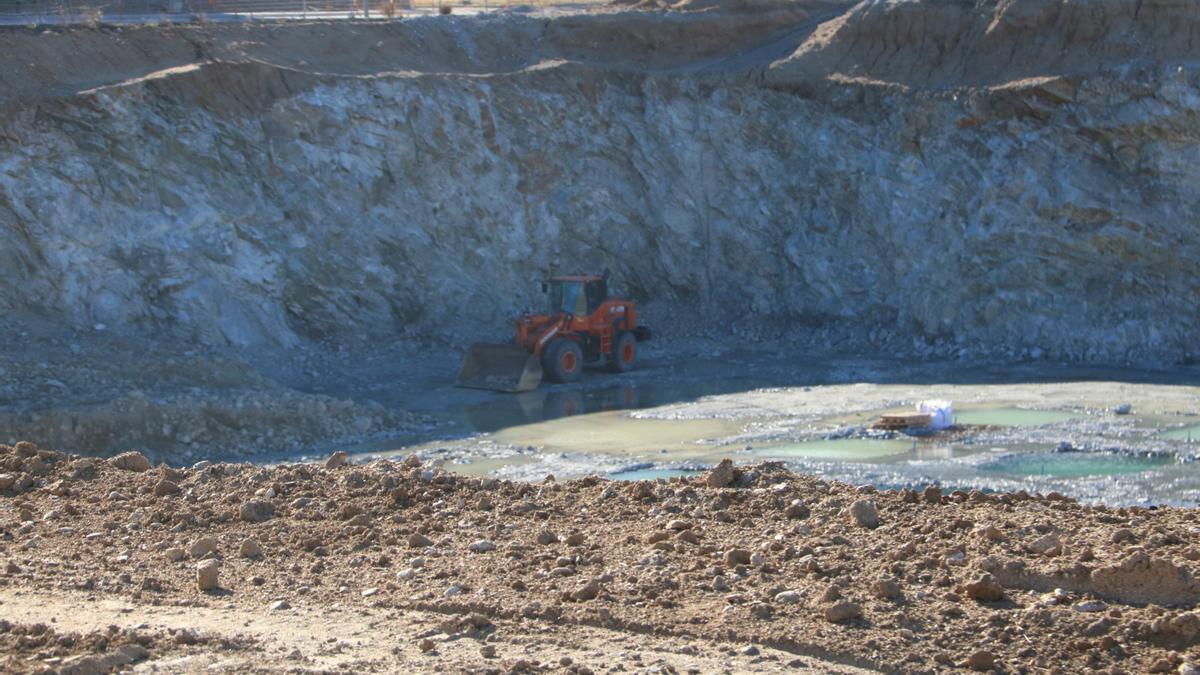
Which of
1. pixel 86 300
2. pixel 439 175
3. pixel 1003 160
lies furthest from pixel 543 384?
pixel 1003 160

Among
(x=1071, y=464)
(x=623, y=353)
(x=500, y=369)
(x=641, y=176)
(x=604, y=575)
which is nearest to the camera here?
(x=604, y=575)

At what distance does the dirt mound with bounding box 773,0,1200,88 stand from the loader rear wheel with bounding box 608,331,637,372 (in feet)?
23.8

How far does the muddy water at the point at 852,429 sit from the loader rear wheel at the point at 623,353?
0.31 metres

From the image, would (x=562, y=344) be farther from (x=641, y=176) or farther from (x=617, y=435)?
(x=641, y=176)

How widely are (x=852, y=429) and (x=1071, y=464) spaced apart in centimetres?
311

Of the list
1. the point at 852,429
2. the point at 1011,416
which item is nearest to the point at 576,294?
the point at 852,429

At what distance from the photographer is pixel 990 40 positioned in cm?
2681

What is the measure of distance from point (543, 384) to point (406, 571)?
14.9 m

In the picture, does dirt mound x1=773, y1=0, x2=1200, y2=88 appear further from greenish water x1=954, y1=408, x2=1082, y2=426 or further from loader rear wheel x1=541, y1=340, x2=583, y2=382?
greenish water x1=954, y1=408, x2=1082, y2=426

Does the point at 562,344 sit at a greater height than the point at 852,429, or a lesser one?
greater

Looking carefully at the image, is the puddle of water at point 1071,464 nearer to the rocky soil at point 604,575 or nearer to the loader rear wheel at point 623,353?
the rocky soil at point 604,575

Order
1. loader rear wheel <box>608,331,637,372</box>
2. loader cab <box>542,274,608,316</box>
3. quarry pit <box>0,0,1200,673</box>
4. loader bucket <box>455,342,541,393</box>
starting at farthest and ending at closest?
loader rear wheel <box>608,331,637,372</box> < loader cab <box>542,274,608,316</box> < loader bucket <box>455,342,541,393</box> < quarry pit <box>0,0,1200,673</box>

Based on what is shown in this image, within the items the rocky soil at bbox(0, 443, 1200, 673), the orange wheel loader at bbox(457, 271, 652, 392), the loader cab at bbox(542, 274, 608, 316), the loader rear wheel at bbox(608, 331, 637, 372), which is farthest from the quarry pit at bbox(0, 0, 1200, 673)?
the loader cab at bbox(542, 274, 608, 316)

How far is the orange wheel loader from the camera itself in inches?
872
